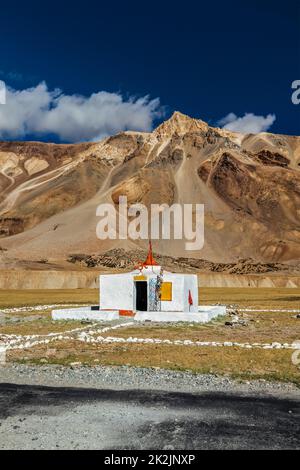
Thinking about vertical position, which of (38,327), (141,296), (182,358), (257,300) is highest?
(141,296)

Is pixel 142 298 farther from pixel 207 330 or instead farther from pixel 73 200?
pixel 73 200

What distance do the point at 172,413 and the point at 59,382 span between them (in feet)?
14.2

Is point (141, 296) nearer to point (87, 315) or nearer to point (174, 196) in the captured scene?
point (87, 315)

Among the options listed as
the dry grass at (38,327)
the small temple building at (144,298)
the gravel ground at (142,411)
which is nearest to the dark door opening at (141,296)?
the small temple building at (144,298)

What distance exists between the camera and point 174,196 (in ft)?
459

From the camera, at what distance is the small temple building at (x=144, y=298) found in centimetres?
3019

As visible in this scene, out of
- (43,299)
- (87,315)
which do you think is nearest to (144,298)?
(87,315)

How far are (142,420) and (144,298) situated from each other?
884 inches

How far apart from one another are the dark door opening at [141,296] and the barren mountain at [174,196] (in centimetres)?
6621

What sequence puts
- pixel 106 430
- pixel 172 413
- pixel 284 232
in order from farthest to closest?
pixel 284 232 < pixel 172 413 < pixel 106 430

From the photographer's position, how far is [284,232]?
13175 centimetres

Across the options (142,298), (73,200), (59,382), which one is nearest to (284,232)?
(73,200)

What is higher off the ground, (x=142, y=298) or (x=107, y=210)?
(x=107, y=210)
